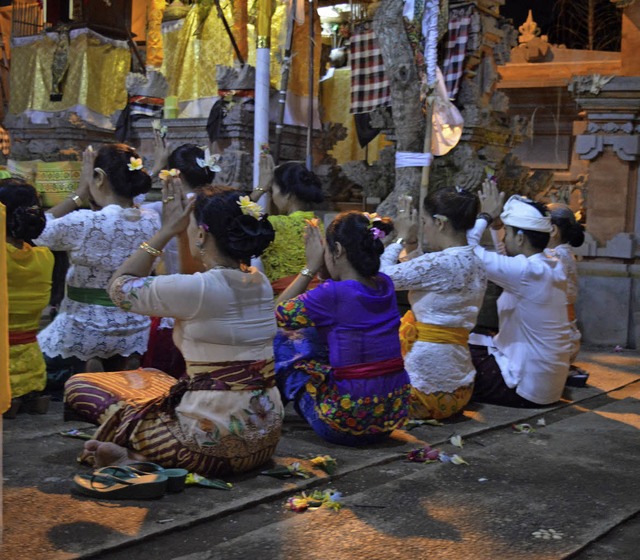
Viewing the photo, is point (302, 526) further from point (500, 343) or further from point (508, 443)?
point (500, 343)

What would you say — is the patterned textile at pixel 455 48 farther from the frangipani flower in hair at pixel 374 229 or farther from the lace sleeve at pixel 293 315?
the lace sleeve at pixel 293 315

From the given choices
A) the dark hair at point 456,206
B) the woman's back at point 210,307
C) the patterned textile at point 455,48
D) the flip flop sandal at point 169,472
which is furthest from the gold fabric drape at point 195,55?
the flip flop sandal at point 169,472

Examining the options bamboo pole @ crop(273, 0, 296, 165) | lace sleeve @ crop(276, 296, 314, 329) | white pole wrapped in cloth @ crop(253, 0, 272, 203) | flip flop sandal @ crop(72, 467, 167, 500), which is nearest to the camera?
flip flop sandal @ crop(72, 467, 167, 500)

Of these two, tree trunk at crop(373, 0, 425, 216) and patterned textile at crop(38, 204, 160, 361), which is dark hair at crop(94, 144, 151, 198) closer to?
patterned textile at crop(38, 204, 160, 361)

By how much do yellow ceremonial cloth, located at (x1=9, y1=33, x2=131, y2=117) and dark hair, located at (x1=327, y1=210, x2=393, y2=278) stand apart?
870 centimetres

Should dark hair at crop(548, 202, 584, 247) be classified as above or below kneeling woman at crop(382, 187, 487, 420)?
above

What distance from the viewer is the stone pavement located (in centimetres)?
314

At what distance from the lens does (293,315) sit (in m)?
4.26

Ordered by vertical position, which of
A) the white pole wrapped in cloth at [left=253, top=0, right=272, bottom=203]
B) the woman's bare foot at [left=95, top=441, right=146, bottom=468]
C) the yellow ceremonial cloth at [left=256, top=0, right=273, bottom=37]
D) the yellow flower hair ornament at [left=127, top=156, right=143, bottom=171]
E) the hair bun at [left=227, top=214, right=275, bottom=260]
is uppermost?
the yellow ceremonial cloth at [left=256, top=0, right=273, bottom=37]

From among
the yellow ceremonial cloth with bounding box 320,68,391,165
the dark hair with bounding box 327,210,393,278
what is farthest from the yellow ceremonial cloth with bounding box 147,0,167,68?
the dark hair with bounding box 327,210,393,278

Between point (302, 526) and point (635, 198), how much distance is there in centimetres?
623

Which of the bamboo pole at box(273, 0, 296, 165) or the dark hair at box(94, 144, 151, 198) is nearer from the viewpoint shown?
the dark hair at box(94, 144, 151, 198)

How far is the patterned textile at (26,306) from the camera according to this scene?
15.3 feet

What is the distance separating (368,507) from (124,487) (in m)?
0.95
